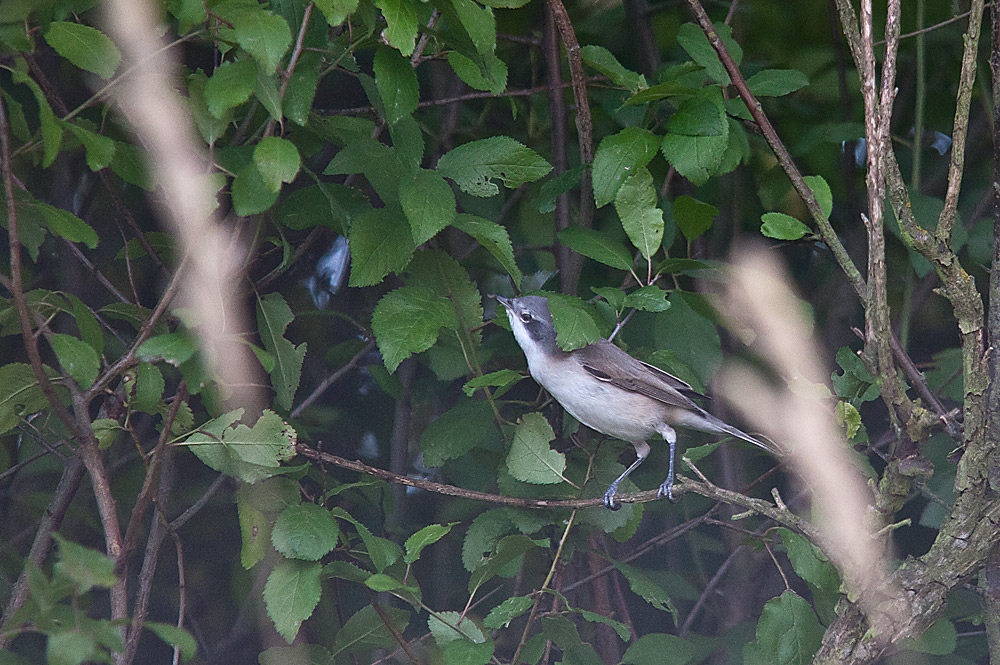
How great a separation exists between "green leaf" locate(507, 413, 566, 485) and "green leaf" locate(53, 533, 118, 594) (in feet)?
2.80

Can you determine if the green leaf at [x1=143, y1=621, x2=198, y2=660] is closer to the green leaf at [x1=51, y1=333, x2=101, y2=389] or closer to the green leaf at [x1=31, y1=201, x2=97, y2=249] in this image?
the green leaf at [x1=51, y1=333, x2=101, y2=389]

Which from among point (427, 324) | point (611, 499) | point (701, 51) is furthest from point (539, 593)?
point (701, 51)

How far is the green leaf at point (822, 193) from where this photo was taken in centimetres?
163

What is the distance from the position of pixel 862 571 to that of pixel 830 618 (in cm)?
38

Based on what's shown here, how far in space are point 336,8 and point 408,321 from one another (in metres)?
0.60

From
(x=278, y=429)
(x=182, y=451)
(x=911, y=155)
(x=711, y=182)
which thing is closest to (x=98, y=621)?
(x=278, y=429)

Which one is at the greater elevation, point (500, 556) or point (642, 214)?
point (642, 214)

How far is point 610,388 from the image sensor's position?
212 cm

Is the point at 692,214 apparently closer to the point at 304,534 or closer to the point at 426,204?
the point at 426,204

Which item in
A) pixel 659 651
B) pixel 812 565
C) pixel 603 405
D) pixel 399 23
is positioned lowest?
pixel 659 651

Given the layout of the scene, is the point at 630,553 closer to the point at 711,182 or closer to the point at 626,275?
the point at 626,275

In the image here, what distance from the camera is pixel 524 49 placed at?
2.55 metres

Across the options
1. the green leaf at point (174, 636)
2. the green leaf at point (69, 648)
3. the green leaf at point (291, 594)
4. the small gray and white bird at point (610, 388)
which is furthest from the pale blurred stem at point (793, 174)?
the green leaf at point (69, 648)

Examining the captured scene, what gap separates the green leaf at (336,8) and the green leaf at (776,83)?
1049mm
